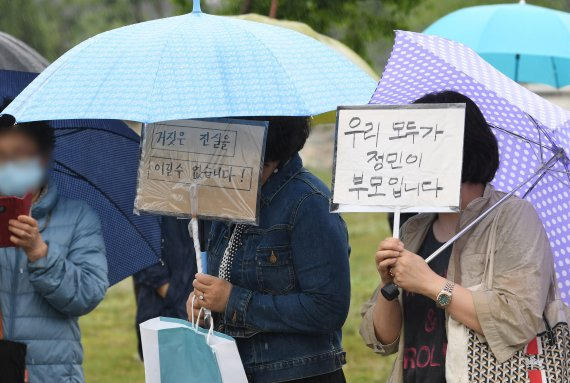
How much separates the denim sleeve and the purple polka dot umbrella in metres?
0.48

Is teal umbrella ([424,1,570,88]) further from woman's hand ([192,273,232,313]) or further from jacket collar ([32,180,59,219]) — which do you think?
woman's hand ([192,273,232,313])

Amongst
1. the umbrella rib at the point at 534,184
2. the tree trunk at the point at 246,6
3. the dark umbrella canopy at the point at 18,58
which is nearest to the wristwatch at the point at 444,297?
the umbrella rib at the point at 534,184

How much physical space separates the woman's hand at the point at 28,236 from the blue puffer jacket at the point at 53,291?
0.12 ft

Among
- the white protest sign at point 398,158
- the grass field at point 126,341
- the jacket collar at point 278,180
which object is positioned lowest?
the grass field at point 126,341

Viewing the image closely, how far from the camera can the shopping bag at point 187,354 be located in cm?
388

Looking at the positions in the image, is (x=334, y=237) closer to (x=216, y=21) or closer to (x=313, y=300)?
(x=313, y=300)

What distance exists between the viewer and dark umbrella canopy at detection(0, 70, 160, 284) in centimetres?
482

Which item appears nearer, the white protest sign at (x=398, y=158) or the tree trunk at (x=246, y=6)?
the white protest sign at (x=398, y=158)

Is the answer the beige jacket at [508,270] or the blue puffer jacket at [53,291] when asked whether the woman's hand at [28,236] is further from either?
the beige jacket at [508,270]

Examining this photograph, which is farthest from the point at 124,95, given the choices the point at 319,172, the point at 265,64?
the point at 319,172

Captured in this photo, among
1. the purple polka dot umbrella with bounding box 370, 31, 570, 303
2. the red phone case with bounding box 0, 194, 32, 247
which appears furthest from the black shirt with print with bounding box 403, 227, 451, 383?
the red phone case with bounding box 0, 194, 32, 247

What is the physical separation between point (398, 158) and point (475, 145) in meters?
0.24

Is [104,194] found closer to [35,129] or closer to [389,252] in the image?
[35,129]

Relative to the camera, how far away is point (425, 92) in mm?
4008
